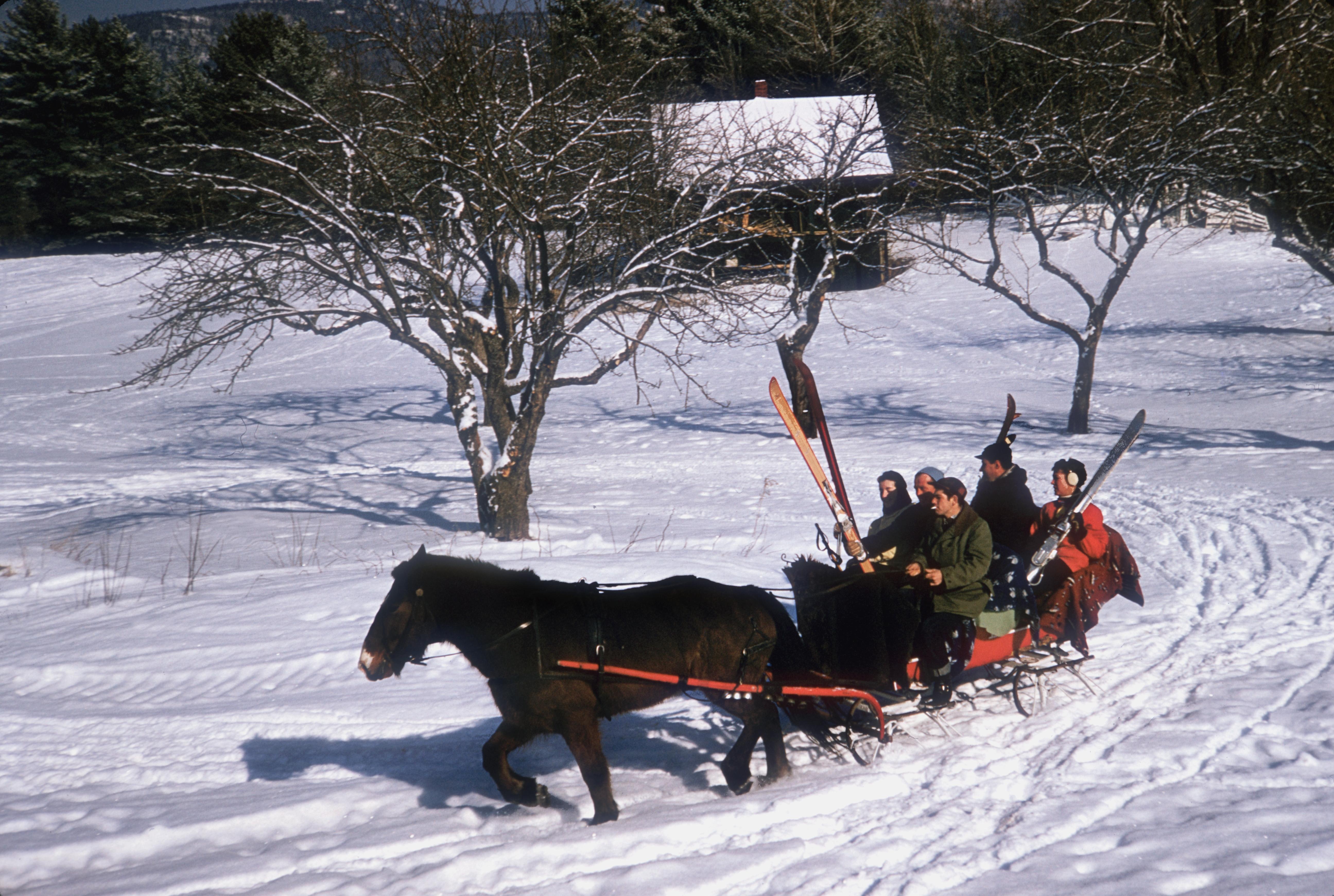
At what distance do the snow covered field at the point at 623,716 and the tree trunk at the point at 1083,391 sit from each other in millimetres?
427

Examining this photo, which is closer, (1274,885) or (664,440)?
(1274,885)

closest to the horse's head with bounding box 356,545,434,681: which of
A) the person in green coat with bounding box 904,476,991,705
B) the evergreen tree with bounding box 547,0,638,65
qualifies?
the person in green coat with bounding box 904,476,991,705

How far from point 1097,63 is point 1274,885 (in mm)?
16114

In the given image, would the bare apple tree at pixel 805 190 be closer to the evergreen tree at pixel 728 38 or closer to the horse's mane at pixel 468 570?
the horse's mane at pixel 468 570

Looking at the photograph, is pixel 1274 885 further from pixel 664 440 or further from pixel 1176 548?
pixel 664 440

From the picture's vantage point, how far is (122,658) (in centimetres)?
698

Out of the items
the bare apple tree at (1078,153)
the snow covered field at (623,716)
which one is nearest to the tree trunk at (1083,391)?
the bare apple tree at (1078,153)

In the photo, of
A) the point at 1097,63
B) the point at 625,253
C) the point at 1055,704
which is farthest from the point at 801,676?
the point at 1097,63

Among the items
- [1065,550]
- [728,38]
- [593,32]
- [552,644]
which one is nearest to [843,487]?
[1065,550]

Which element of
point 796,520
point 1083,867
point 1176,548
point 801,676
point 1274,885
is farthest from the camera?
point 796,520

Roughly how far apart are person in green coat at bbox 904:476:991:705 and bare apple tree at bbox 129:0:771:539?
18.3ft

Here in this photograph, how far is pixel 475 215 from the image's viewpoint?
12031mm

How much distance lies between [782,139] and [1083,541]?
17889mm

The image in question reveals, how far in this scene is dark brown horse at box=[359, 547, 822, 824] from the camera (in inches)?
175
